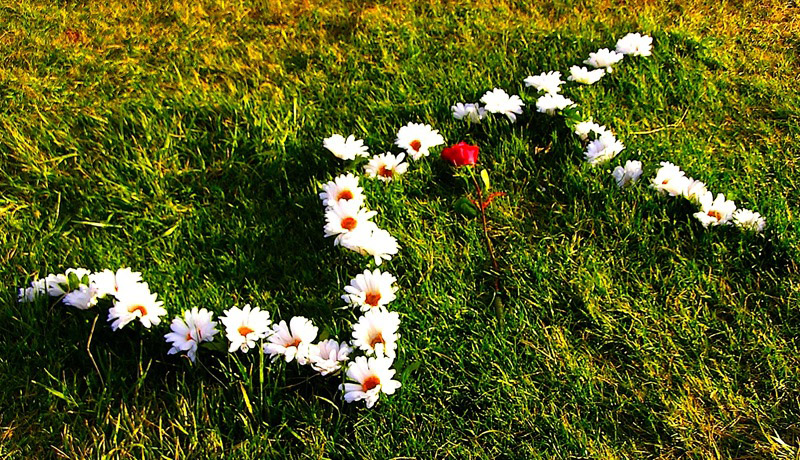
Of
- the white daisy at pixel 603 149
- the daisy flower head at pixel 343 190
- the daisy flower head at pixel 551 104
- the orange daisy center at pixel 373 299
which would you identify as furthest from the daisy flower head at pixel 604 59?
the orange daisy center at pixel 373 299

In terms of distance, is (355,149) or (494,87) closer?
(355,149)

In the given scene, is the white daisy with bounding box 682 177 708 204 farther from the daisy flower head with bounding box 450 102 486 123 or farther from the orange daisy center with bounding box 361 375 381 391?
the orange daisy center with bounding box 361 375 381 391

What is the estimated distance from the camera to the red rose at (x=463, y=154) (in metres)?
2.07

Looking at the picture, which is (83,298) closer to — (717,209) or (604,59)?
A: (717,209)

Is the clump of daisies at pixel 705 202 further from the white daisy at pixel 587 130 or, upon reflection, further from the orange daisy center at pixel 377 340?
the orange daisy center at pixel 377 340

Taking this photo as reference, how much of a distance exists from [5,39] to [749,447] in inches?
115

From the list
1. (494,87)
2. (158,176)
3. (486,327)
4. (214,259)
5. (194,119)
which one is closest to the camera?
(486,327)

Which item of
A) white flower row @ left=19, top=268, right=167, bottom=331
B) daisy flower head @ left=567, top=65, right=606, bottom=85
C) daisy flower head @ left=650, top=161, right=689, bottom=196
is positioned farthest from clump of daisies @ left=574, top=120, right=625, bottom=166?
white flower row @ left=19, top=268, right=167, bottom=331

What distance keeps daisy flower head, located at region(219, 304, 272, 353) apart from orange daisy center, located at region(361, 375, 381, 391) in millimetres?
275

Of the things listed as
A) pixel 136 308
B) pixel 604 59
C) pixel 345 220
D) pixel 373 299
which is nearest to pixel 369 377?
pixel 373 299

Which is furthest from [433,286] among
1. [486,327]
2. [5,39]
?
[5,39]

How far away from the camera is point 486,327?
5.80 ft

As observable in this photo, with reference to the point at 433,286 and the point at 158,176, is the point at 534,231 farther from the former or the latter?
the point at 158,176

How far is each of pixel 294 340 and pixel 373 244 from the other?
1.12ft
